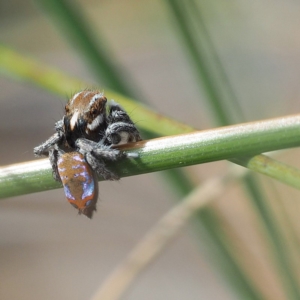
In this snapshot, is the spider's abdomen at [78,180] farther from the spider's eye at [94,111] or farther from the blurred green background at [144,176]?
the blurred green background at [144,176]

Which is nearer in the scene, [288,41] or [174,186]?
[174,186]

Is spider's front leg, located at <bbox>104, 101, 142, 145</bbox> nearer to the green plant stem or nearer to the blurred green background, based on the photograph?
the green plant stem

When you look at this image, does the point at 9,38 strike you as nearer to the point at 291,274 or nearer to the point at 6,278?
the point at 6,278

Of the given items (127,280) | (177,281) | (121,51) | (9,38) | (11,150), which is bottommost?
(127,280)

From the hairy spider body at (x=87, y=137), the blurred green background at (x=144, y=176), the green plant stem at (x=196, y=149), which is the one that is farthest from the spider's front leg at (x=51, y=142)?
the blurred green background at (x=144, y=176)

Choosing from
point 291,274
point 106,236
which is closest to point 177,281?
point 106,236

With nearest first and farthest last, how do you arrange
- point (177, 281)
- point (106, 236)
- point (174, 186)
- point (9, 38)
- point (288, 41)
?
point (174, 186) → point (177, 281) → point (106, 236) → point (288, 41) → point (9, 38)

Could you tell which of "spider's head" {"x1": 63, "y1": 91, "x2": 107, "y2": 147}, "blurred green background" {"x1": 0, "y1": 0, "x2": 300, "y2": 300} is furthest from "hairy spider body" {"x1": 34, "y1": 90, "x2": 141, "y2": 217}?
"blurred green background" {"x1": 0, "y1": 0, "x2": 300, "y2": 300}
